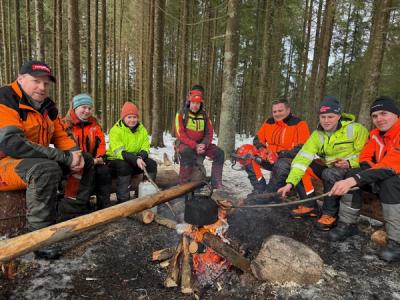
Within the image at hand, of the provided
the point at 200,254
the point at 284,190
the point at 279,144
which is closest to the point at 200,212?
the point at 200,254

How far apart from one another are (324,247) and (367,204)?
973 mm

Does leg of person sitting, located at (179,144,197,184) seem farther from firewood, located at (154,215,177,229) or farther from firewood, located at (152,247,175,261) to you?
firewood, located at (152,247,175,261)

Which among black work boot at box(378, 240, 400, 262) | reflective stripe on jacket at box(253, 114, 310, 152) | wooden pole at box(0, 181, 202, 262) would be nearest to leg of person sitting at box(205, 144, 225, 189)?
reflective stripe on jacket at box(253, 114, 310, 152)

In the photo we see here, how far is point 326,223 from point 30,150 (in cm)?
397

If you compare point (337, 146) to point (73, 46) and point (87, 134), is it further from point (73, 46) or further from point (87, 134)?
point (73, 46)

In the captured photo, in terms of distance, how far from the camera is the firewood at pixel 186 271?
272cm

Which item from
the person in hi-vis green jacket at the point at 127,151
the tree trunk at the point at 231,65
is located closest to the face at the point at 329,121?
the person in hi-vis green jacket at the point at 127,151

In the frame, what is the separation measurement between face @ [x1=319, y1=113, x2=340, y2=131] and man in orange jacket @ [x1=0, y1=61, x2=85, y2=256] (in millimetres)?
3593

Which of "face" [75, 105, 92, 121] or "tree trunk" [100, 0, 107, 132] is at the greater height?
"tree trunk" [100, 0, 107, 132]

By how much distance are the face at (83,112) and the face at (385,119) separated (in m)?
4.06

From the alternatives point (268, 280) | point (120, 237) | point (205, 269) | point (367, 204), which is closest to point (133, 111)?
point (120, 237)

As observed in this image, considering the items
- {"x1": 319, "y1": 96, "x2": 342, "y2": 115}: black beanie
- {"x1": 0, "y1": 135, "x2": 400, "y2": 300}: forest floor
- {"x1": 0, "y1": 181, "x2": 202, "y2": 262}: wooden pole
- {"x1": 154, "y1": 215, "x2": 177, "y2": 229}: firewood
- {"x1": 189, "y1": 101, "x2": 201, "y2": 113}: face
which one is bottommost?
{"x1": 0, "y1": 135, "x2": 400, "y2": 300}: forest floor

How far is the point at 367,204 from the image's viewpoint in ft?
13.6

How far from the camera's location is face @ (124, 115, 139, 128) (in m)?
4.98
